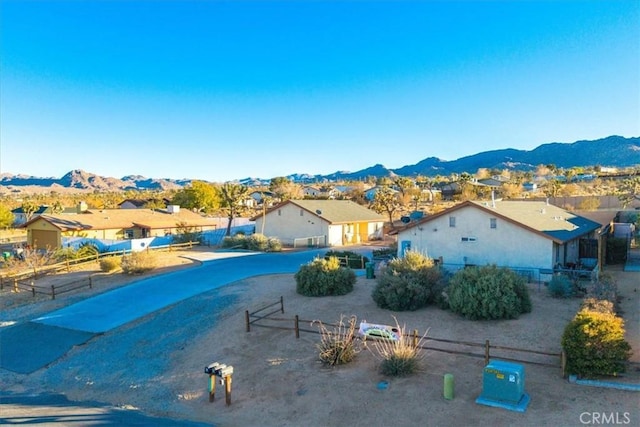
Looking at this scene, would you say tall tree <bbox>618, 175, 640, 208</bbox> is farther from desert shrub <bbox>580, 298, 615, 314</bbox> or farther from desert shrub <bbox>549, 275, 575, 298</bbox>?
desert shrub <bbox>580, 298, 615, 314</bbox>

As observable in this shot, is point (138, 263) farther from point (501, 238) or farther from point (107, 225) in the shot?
point (501, 238)

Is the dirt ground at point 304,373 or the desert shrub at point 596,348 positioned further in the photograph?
the desert shrub at point 596,348

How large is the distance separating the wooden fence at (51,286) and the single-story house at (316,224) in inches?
385

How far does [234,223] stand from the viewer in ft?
182

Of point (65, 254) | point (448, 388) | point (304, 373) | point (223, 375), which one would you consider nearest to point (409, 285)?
point (304, 373)

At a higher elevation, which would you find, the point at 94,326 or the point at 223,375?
the point at 223,375

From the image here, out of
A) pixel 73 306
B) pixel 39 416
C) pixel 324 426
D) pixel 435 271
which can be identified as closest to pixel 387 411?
pixel 324 426

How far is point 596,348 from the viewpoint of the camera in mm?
10727

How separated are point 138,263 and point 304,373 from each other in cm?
1967

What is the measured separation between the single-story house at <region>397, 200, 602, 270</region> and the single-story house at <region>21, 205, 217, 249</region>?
30.5 metres

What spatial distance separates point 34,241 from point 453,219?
39796 millimetres

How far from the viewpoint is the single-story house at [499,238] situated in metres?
23.1

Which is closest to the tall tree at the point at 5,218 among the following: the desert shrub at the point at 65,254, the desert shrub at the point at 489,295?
the desert shrub at the point at 65,254

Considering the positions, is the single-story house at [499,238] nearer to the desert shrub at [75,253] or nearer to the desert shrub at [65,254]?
the desert shrub at [75,253]
